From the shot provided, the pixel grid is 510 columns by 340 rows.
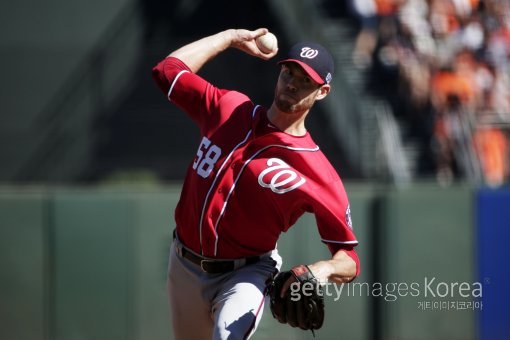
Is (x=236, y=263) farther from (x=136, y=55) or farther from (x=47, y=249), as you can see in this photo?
(x=136, y=55)

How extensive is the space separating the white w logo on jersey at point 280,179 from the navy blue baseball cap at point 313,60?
1.62 feet

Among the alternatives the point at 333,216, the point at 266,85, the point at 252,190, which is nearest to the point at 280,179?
the point at 252,190

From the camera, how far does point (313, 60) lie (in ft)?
15.6

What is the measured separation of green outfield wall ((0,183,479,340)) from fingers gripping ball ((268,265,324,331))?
483 centimetres

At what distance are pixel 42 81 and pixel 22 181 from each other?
1.81 m

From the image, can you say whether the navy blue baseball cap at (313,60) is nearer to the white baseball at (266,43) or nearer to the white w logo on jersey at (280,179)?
the white baseball at (266,43)

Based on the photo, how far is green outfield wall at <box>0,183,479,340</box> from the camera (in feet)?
30.3

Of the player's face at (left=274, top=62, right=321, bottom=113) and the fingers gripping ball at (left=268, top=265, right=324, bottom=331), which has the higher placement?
the player's face at (left=274, top=62, right=321, bottom=113)

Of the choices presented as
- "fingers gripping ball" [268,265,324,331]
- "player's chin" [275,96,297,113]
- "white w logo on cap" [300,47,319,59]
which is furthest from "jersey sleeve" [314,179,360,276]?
"white w logo on cap" [300,47,319,59]

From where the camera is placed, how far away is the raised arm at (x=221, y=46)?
16.7 feet

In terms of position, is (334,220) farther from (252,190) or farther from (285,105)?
(285,105)

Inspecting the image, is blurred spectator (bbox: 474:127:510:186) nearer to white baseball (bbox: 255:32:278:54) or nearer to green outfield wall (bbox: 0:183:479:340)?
green outfield wall (bbox: 0:183:479:340)

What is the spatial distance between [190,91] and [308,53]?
709mm

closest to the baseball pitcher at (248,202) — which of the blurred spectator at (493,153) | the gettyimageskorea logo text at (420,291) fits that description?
the gettyimageskorea logo text at (420,291)
